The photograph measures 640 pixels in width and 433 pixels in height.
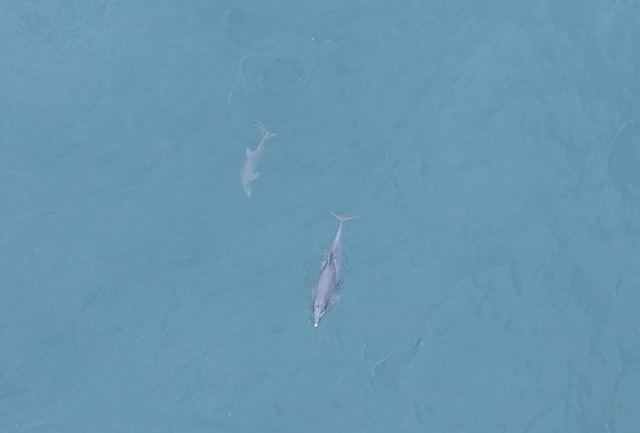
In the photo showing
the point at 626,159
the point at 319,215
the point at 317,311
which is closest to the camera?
the point at 317,311

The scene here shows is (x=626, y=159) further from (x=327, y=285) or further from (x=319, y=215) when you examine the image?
(x=327, y=285)

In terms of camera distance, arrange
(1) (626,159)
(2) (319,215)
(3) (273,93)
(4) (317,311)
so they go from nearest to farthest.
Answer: (4) (317,311) < (2) (319,215) < (1) (626,159) < (3) (273,93)

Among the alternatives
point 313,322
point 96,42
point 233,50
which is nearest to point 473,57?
point 233,50

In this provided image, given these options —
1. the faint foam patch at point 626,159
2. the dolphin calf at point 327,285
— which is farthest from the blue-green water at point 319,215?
the dolphin calf at point 327,285

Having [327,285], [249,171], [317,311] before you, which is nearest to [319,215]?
[327,285]

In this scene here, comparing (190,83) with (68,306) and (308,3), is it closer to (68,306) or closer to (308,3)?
(308,3)

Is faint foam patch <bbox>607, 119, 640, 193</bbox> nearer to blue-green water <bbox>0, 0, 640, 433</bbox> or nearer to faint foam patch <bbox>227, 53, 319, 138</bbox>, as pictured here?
blue-green water <bbox>0, 0, 640, 433</bbox>
